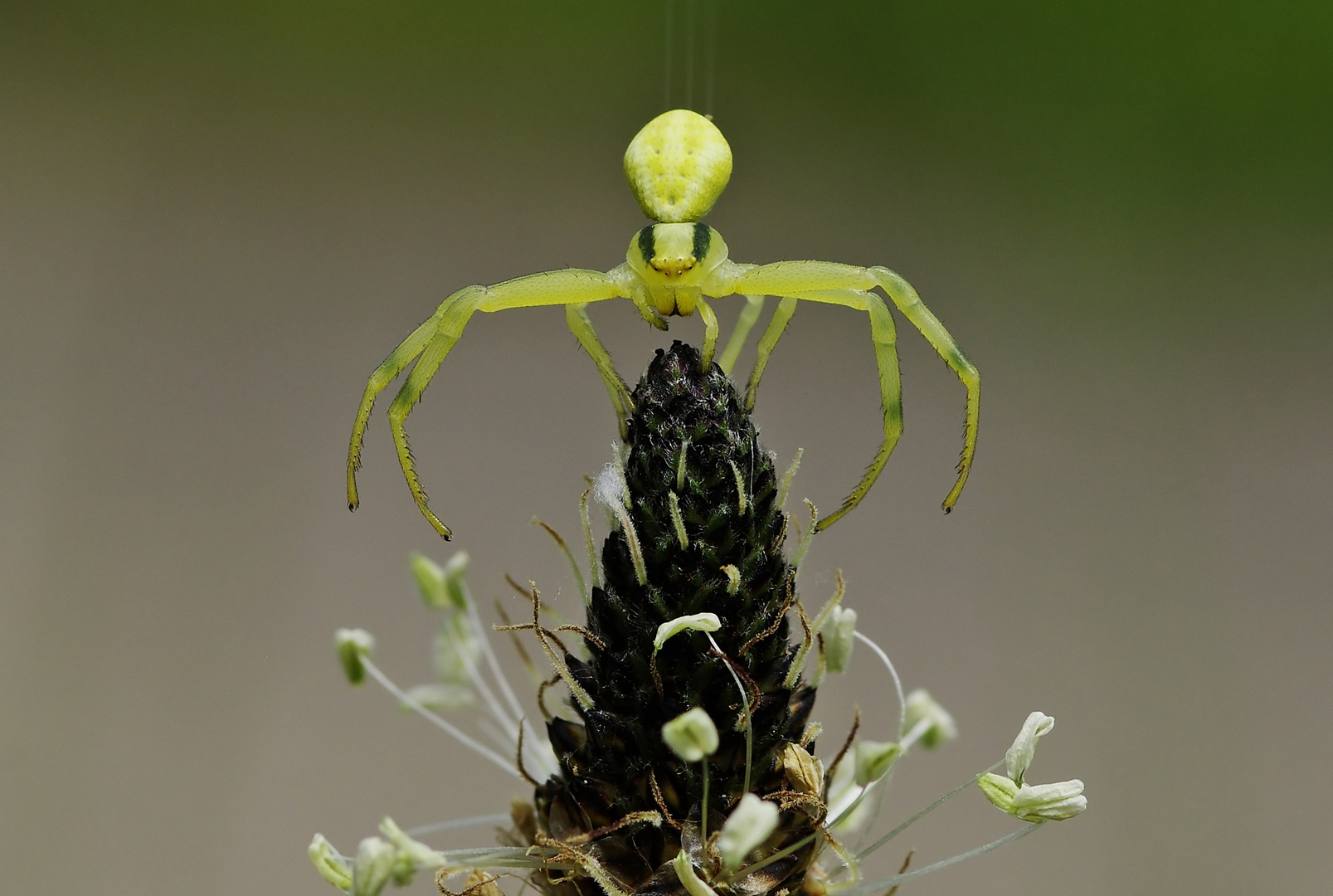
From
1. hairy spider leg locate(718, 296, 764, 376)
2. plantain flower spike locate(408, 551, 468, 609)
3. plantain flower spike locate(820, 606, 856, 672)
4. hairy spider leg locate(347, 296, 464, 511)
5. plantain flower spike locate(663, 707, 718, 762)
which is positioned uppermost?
hairy spider leg locate(718, 296, 764, 376)

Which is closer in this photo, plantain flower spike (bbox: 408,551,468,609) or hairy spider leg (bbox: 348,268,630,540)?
hairy spider leg (bbox: 348,268,630,540)

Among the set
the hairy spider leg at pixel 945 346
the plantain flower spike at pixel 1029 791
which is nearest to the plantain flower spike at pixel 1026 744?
the plantain flower spike at pixel 1029 791

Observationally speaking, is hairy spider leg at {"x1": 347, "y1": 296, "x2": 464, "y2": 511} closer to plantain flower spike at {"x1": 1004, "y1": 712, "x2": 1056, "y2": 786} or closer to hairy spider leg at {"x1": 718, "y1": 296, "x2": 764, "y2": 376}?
hairy spider leg at {"x1": 718, "y1": 296, "x2": 764, "y2": 376}

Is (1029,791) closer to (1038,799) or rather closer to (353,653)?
(1038,799)

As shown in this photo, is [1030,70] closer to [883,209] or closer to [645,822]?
[883,209]

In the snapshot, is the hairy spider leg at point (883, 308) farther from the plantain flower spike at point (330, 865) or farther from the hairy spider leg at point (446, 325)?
the plantain flower spike at point (330, 865)

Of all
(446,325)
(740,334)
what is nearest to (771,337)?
(740,334)

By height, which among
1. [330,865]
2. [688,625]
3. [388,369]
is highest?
[388,369]

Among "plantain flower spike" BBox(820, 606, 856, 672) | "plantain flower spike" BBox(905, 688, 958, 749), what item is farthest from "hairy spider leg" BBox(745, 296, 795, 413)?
"plantain flower spike" BBox(905, 688, 958, 749)
